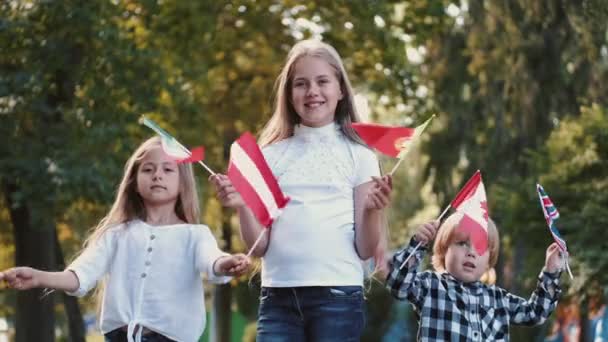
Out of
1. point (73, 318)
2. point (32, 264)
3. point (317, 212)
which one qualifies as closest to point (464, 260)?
point (317, 212)

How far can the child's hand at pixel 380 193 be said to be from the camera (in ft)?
17.1

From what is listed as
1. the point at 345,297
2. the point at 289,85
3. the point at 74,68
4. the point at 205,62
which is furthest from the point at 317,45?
the point at 205,62

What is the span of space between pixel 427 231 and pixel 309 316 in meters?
0.79

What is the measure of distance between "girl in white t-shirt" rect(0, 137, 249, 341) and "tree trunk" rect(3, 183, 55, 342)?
1144cm

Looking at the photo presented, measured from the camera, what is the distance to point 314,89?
5684mm

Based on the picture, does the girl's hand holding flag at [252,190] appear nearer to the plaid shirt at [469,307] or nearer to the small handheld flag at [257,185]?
the small handheld flag at [257,185]

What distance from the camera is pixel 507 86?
70.3 feet

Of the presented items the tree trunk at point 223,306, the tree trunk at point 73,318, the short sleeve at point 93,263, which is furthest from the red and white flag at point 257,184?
the tree trunk at point 223,306

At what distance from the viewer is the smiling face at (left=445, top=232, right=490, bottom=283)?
6543 mm

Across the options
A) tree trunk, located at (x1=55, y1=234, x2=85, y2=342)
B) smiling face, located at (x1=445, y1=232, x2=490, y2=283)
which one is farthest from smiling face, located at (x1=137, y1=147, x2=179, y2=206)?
tree trunk, located at (x1=55, y1=234, x2=85, y2=342)

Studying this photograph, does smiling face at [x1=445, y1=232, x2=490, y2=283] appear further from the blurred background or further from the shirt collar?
the blurred background

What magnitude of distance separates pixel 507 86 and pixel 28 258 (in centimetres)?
804

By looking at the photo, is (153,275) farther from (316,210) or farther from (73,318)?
(73,318)

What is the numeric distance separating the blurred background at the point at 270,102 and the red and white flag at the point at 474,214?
4003mm
